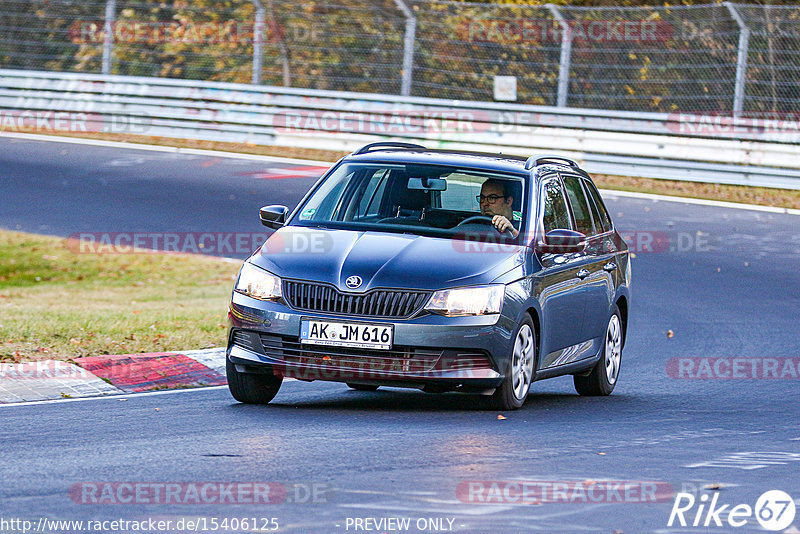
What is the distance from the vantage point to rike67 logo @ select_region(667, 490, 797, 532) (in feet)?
20.5

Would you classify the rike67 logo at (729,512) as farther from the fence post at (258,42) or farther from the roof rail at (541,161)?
the fence post at (258,42)

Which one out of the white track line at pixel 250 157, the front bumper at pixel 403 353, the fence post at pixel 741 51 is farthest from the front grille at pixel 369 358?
the fence post at pixel 741 51

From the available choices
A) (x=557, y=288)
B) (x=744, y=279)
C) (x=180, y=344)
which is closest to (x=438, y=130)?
(x=744, y=279)

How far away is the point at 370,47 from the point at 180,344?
50.8 ft

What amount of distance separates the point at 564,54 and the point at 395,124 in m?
3.41

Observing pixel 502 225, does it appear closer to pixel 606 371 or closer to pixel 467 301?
pixel 467 301

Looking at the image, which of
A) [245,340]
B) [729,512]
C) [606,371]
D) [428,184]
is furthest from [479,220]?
[729,512]

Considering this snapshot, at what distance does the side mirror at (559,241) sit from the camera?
9.81 m

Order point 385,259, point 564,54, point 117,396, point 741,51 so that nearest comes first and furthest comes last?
point 385,259
point 117,396
point 741,51
point 564,54

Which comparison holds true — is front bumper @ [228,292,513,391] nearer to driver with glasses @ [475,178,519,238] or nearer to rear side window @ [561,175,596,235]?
driver with glasses @ [475,178,519,238]

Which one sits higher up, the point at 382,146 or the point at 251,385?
the point at 382,146

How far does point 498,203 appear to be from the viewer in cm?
1008

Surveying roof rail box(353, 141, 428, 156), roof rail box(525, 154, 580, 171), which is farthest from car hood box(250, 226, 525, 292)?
roof rail box(353, 141, 428, 156)

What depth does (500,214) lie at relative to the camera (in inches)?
394
